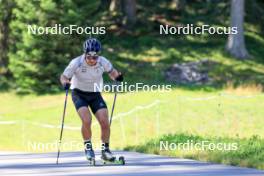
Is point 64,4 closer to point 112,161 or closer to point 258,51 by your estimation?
point 258,51

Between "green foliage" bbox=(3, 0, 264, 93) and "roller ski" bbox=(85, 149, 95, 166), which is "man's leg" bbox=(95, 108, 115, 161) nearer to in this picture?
"roller ski" bbox=(85, 149, 95, 166)

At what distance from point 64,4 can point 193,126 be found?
14770 mm

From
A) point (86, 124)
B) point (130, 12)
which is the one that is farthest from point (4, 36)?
point (86, 124)

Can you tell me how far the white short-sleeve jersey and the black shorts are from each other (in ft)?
0.28

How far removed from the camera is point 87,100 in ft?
42.1

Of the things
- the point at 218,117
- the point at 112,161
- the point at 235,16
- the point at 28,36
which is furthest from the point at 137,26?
the point at 112,161

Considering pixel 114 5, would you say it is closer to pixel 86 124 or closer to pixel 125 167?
pixel 86 124

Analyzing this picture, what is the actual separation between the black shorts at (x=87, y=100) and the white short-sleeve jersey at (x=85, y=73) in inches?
3.4

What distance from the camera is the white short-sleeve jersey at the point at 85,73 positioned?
12500mm

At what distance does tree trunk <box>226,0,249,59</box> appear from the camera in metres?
42.8

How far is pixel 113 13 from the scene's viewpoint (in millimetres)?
49312

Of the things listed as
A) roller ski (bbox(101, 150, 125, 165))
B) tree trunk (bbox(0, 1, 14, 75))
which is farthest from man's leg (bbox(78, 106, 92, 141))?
tree trunk (bbox(0, 1, 14, 75))

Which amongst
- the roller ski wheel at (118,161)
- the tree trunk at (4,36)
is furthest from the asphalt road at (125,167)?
the tree trunk at (4,36)

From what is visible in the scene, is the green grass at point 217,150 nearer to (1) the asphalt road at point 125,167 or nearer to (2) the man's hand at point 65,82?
(1) the asphalt road at point 125,167
